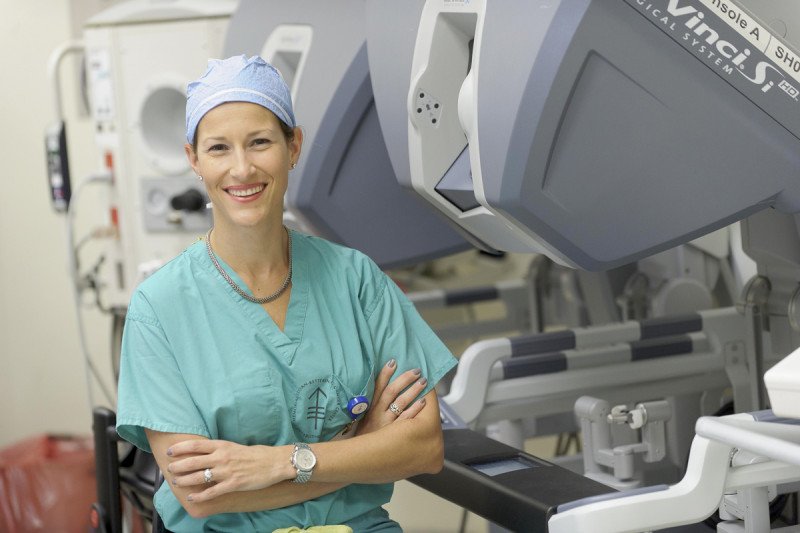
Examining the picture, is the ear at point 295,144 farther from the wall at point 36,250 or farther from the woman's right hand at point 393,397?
the wall at point 36,250

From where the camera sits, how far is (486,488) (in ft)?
6.27

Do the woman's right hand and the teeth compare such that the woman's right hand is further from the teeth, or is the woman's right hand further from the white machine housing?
the white machine housing

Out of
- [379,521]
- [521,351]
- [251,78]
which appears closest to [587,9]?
[251,78]

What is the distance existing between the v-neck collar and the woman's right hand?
0.51ft

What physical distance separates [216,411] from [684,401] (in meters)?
1.63

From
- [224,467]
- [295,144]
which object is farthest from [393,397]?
[295,144]

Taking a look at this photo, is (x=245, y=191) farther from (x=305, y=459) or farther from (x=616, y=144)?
(x=616, y=144)

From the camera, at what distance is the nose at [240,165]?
1.68 m

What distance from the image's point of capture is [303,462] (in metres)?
1.67

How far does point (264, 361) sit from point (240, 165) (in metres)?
0.30

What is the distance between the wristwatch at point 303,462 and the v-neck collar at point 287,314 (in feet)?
0.51

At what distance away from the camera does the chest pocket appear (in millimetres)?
1771

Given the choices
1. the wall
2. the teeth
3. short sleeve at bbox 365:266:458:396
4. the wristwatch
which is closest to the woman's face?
the teeth

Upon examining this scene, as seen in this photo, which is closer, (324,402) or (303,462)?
(303,462)
